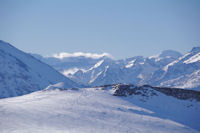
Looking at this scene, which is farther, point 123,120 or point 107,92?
point 107,92

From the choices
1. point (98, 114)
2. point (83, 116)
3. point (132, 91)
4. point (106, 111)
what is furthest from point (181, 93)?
point (83, 116)

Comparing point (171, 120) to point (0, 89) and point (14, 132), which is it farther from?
point (0, 89)

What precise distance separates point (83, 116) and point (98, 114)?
2501 millimetres

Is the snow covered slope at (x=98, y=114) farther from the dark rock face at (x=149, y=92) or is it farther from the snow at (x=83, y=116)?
the dark rock face at (x=149, y=92)

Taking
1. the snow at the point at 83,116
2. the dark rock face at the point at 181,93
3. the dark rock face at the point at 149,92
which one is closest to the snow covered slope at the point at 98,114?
the snow at the point at 83,116

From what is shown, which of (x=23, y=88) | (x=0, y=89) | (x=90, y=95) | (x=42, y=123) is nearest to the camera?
(x=42, y=123)

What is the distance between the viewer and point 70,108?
41531 millimetres

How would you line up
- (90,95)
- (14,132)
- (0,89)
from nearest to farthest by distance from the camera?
(14,132), (90,95), (0,89)

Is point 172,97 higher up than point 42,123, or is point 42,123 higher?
point 172,97

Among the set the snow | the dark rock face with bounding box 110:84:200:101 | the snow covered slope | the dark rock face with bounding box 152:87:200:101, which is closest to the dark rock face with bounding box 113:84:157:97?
the dark rock face with bounding box 110:84:200:101

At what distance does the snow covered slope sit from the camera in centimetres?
3366

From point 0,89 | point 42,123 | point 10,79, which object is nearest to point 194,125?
point 42,123

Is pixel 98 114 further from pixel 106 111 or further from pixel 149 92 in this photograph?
pixel 149 92

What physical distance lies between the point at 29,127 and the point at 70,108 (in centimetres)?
1038
